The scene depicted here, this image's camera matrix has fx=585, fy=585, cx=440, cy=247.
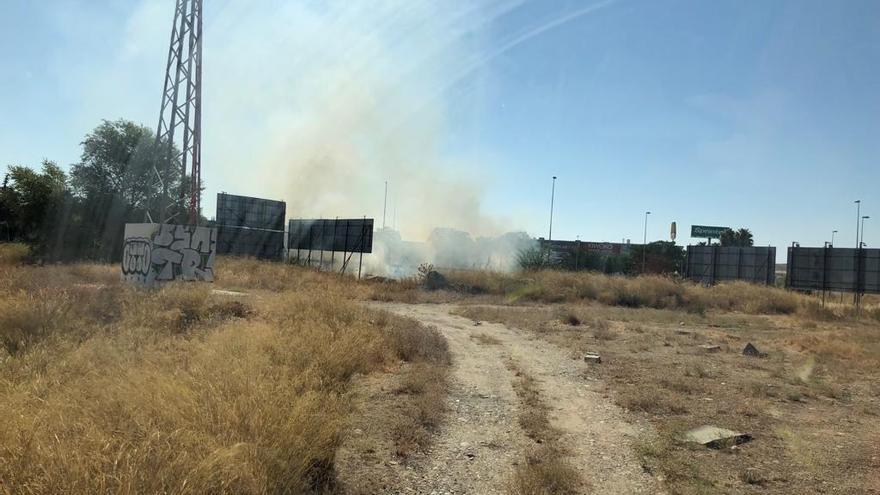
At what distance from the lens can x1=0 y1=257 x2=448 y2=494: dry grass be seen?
3.48m

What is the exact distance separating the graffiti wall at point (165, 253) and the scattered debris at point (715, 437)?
1877 cm

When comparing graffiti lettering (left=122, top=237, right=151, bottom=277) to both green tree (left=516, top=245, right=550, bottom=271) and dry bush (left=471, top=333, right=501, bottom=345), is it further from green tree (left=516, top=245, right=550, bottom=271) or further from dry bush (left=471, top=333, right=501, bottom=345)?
green tree (left=516, top=245, right=550, bottom=271)

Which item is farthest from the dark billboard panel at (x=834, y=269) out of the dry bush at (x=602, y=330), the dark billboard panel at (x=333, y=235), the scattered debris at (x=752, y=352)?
the dark billboard panel at (x=333, y=235)

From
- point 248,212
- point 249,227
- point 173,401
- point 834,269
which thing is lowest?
point 173,401

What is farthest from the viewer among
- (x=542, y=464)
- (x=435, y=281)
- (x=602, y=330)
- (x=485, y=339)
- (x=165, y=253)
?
(x=435, y=281)

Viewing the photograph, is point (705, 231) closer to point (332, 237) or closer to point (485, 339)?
point (332, 237)

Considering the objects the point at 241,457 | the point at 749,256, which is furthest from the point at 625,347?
the point at 749,256

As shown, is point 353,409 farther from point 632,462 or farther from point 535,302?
point 535,302

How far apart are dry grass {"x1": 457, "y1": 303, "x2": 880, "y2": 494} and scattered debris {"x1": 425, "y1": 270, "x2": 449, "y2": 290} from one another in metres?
12.9

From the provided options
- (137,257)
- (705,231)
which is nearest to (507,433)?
(137,257)

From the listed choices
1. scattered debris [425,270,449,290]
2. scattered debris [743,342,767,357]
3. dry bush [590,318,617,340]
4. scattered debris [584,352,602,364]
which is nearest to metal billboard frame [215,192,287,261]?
scattered debris [425,270,449,290]

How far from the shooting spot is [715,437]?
253 inches

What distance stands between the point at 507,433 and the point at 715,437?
2.28 m

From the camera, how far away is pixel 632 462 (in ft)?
18.8
